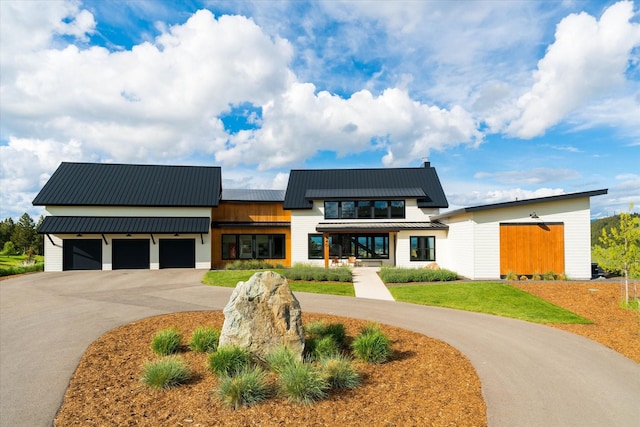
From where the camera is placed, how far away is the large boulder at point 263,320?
6.98 m

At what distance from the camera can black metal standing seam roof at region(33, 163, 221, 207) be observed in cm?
2452

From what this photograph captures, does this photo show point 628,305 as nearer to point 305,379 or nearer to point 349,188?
point 305,379

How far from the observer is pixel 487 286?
627 inches

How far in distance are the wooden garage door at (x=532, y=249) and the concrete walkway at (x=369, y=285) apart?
6664 mm

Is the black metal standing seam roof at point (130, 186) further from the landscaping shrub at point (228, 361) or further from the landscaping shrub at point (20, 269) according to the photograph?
the landscaping shrub at point (228, 361)

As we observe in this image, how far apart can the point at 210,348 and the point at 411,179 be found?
23.7 meters

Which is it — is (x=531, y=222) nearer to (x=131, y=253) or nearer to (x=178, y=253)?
(x=178, y=253)

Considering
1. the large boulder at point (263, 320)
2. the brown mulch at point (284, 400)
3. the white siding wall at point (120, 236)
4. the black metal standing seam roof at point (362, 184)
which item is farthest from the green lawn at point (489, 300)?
the white siding wall at point (120, 236)

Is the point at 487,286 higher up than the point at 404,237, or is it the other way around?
the point at 404,237

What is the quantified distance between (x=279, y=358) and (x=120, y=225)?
21.3 meters

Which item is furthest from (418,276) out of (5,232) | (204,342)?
(5,232)

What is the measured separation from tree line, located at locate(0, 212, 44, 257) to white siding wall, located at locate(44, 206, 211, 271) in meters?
13.5

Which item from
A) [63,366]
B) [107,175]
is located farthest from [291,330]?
[107,175]

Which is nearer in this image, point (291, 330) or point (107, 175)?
point (291, 330)
